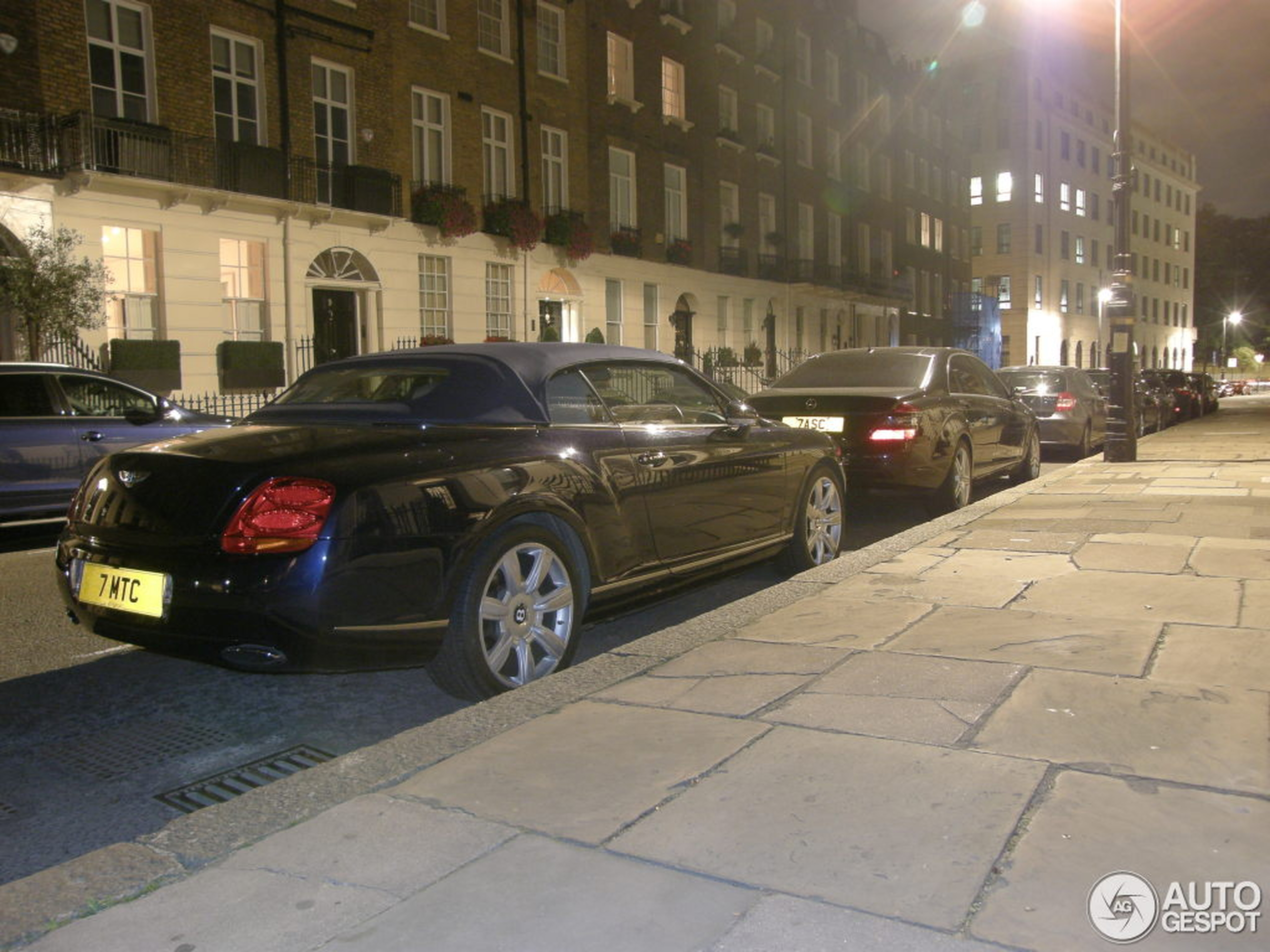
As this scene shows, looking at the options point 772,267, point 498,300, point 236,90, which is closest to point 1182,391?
point 772,267

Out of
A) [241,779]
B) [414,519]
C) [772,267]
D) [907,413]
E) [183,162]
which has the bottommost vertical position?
[241,779]

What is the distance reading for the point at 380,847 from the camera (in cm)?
279

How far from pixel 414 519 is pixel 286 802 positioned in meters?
1.17

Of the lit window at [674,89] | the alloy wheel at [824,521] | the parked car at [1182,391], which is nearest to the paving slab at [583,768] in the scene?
the alloy wheel at [824,521]

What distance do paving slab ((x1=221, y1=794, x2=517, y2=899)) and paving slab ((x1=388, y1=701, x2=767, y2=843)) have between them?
10 cm

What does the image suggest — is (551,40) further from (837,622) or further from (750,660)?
(750,660)

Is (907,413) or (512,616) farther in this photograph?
(907,413)

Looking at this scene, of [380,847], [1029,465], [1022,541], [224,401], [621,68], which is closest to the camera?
[380,847]

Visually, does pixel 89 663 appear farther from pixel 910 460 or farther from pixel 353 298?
pixel 353 298

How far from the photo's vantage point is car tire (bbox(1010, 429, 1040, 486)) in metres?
12.3

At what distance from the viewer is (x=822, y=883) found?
2500mm

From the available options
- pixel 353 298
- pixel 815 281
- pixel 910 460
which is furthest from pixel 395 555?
pixel 815 281

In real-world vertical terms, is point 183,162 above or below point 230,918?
above

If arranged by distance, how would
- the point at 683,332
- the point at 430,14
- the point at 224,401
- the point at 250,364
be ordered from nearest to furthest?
the point at 224,401, the point at 250,364, the point at 430,14, the point at 683,332
